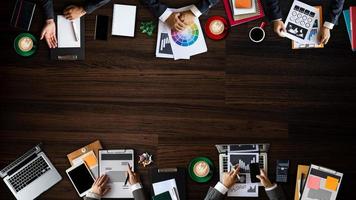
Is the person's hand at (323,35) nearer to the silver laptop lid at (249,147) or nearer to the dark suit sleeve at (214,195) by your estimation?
the silver laptop lid at (249,147)

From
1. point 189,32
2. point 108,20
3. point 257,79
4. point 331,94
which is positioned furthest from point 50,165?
point 331,94

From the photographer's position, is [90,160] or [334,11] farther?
[90,160]

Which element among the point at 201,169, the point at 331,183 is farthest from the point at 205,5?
the point at 331,183

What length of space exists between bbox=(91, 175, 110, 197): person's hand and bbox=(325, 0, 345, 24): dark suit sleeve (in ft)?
5.38

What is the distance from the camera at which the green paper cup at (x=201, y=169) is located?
116 inches

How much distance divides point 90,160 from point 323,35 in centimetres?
160

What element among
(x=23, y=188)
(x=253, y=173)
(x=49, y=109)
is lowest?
(x=23, y=188)

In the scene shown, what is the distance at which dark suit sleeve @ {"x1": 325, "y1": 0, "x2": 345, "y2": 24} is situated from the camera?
112 inches

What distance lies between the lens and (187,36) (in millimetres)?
2969

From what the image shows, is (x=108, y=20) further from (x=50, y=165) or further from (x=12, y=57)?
(x=50, y=165)

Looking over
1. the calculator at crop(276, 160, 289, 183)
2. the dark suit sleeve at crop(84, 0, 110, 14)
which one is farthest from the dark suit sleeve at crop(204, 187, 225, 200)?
the dark suit sleeve at crop(84, 0, 110, 14)

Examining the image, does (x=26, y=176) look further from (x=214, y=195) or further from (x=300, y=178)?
(x=300, y=178)

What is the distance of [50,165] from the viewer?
117 inches

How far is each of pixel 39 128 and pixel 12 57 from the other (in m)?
0.47
